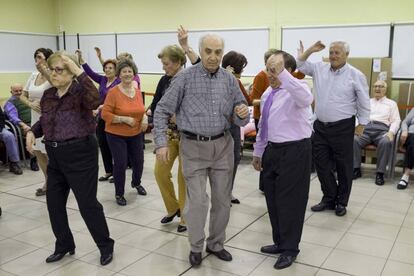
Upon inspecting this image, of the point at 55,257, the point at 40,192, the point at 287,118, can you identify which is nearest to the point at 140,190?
the point at 40,192

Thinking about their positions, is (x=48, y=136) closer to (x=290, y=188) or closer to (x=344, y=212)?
(x=290, y=188)

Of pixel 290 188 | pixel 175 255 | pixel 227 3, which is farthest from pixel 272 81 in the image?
pixel 227 3

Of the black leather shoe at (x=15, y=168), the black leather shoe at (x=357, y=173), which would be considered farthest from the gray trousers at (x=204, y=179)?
the black leather shoe at (x=15, y=168)

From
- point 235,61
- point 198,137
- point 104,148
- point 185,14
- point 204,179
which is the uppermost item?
point 185,14

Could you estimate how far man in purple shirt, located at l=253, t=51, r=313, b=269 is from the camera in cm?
278

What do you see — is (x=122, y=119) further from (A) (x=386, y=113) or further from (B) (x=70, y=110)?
(A) (x=386, y=113)

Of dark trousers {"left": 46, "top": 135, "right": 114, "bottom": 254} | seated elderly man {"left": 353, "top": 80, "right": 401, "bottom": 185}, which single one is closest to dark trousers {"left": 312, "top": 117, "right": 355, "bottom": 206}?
seated elderly man {"left": 353, "top": 80, "right": 401, "bottom": 185}

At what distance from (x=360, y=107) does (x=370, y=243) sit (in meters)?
1.17

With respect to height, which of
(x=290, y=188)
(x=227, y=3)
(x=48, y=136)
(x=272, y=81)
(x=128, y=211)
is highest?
(x=227, y=3)

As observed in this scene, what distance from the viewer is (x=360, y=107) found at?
3.80 metres

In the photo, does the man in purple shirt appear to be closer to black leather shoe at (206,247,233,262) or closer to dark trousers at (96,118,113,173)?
black leather shoe at (206,247,233,262)

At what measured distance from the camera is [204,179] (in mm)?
2883

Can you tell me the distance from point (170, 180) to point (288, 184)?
43.7 inches

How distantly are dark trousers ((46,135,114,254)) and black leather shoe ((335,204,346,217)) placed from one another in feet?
6.83
